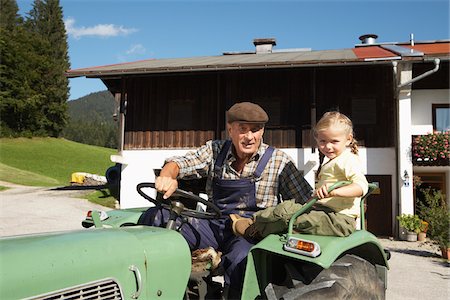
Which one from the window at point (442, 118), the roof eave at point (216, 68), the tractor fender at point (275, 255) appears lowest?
the tractor fender at point (275, 255)

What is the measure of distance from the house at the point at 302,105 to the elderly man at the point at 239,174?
31.7 feet

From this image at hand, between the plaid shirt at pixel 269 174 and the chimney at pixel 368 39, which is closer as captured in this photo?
the plaid shirt at pixel 269 174

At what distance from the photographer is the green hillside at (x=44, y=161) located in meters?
28.5

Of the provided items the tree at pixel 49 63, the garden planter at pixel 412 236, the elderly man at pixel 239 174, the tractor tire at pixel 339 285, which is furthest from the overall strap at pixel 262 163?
the tree at pixel 49 63

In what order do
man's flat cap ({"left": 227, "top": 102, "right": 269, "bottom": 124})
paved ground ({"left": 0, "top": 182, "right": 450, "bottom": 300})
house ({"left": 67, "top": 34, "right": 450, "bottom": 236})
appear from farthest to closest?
house ({"left": 67, "top": 34, "right": 450, "bottom": 236}) < paved ground ({"left": 0, "top": 182, "right": 450, "bottom": 300}) < man's flat cap ({"left": 227, "top": 102, "right": 269, "bottom": 124})

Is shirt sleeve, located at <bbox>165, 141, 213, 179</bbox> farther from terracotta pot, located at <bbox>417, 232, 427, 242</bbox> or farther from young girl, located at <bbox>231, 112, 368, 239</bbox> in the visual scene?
terracotta pot, located at <bbox>417, 232, 427, 242</bbox>

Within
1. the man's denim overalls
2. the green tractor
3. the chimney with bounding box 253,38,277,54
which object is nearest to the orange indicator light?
the green tractor

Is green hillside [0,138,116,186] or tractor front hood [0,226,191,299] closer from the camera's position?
tractor front hood [0,226,191,299]

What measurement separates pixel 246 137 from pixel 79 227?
946 centimetres

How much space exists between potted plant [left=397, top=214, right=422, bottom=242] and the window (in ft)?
9.20

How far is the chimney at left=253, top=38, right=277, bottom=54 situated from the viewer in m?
16.9

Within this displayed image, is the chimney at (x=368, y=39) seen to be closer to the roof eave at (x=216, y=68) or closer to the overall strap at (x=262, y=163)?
the roof eave at (x=216, y=68)

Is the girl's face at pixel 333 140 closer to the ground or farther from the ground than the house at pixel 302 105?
closer to the ground

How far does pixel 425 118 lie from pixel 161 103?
786 cm
